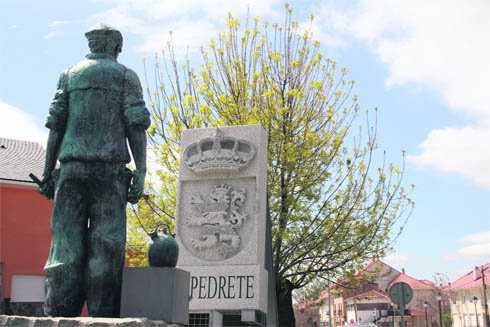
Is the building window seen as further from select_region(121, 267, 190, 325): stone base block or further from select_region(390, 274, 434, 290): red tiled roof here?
select_region(390, 274, 434, 290): red tiled roof

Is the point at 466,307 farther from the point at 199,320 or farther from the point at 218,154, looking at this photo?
the point at 218,154

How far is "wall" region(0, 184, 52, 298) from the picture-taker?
1728cm

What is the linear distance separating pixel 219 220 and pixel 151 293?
5518 mm

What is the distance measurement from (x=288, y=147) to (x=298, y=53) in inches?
122

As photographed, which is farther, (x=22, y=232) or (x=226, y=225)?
(x=22, y=232)

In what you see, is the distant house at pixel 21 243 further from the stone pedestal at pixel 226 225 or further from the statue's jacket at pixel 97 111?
the statue's jacket at pixel 97 111

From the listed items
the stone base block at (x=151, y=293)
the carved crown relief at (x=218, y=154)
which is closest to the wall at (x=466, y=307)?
the carved crown relief at (x=218, y=154)

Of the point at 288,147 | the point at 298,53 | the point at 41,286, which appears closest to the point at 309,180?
the point at 288,147

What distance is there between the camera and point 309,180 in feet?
48.7

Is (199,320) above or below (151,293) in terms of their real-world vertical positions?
below

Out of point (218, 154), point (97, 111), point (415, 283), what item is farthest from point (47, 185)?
point (415, 283)

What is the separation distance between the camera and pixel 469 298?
5647 cm

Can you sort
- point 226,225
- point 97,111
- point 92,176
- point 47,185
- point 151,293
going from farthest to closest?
point 226,225
point 47,185
point 97,111
point 92,176
point 151,293

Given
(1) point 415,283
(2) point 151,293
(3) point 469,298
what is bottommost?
(2) point 151,293
